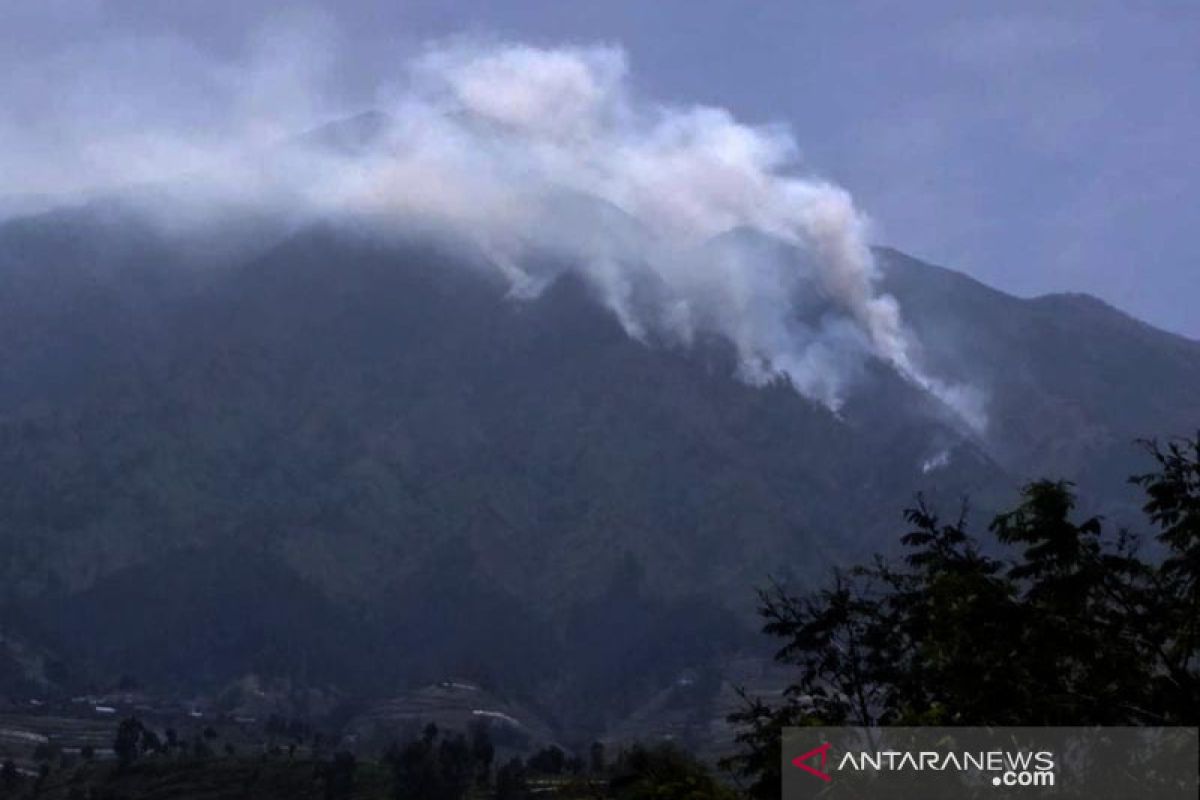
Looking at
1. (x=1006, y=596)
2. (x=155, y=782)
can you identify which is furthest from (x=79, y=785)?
(x=1006, y=596)

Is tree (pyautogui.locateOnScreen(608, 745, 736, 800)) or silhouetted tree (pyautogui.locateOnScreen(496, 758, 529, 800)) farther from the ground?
silhouetted tree (pyautogui.locateOnScreen(496, 758, 529, 800))

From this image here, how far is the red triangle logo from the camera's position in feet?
119

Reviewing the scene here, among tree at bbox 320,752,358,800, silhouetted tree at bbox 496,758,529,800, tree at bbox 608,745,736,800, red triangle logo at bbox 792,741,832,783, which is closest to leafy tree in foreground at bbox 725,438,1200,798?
red triangle logo at bbox 792,741,832,783

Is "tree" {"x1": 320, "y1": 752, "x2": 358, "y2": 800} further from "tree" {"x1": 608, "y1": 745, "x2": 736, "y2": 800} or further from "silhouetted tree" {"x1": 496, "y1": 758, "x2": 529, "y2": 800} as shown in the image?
"tree" {"x1": 608, "y1": 745, "x2": 736, "y2": 800}

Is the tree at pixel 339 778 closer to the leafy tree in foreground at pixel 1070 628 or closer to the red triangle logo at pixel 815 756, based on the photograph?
the leafy tree in foreground at pixel 1070 628

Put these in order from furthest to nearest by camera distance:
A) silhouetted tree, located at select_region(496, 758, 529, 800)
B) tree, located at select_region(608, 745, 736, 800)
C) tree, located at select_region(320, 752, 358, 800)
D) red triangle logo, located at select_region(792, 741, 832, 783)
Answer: tree, located at select_region(320, 752, 358, 800)
silhouetted tree, located at select_region(496, 758, 529, 800)
red triangle logo, located at select_region(792, 741, 832, 783)
tree, located at select_region(608, 745, 736, 800)

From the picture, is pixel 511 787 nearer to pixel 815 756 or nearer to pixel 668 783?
pixel 815 756

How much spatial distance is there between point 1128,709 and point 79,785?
589 feet

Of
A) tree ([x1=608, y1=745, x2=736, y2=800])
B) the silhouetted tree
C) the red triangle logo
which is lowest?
tree ([x1=608, y1=745, x2=736, y2=800])

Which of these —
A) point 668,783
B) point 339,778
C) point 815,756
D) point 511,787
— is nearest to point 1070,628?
point 815,756

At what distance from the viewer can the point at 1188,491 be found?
37031 millimetres

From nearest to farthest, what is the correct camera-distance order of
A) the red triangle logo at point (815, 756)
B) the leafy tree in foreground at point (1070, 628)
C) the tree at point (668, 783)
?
the tree at point (668, 783)
the leafy tree in foreground at point (1070, 628)
the red triangle logo at point (815, 756)

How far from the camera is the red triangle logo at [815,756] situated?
3619 centimetres

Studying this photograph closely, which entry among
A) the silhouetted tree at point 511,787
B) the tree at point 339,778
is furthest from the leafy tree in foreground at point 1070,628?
the tree at point 339,778
